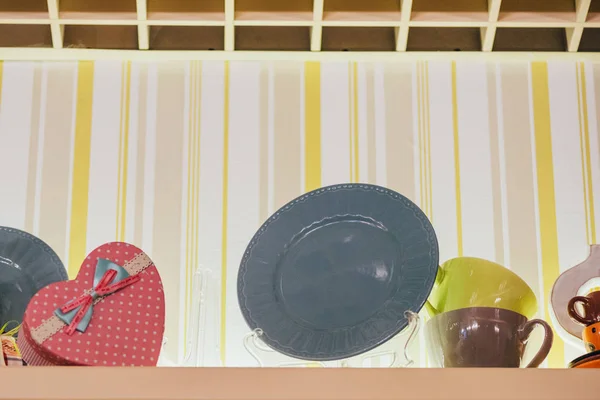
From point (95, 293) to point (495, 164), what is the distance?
866 millimetres

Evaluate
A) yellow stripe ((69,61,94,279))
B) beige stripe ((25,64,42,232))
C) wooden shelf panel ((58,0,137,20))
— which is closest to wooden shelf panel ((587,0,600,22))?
wooden shelf panel ((58,0,137,20))

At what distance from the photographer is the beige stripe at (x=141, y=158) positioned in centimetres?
184

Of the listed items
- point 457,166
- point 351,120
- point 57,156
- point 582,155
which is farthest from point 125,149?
point 582,155

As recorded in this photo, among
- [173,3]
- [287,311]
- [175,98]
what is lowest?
[287,311]

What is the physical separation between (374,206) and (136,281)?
1.40 feet

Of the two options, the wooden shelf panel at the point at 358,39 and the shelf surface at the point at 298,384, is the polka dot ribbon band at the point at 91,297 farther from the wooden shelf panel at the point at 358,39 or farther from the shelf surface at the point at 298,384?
the wooden shelf panel at the point at 358,39

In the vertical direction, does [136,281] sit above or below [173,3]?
below

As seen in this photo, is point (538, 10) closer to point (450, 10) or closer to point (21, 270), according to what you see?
point (450, 10)

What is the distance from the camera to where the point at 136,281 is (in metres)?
1.46

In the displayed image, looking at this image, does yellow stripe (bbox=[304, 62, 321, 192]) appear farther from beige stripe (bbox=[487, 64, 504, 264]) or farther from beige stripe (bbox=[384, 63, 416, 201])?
beige stripe (bbox=[487, 64, 504, 264])

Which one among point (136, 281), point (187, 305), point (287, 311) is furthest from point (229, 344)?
point (136, 281)

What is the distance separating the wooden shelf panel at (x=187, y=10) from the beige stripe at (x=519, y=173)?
599 millimetres

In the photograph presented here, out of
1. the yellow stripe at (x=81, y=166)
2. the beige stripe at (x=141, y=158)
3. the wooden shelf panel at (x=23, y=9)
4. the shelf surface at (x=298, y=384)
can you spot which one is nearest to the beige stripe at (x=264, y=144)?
the beige stripe at (x=141, y=158)

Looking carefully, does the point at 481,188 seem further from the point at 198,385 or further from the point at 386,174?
the point at 198,385
